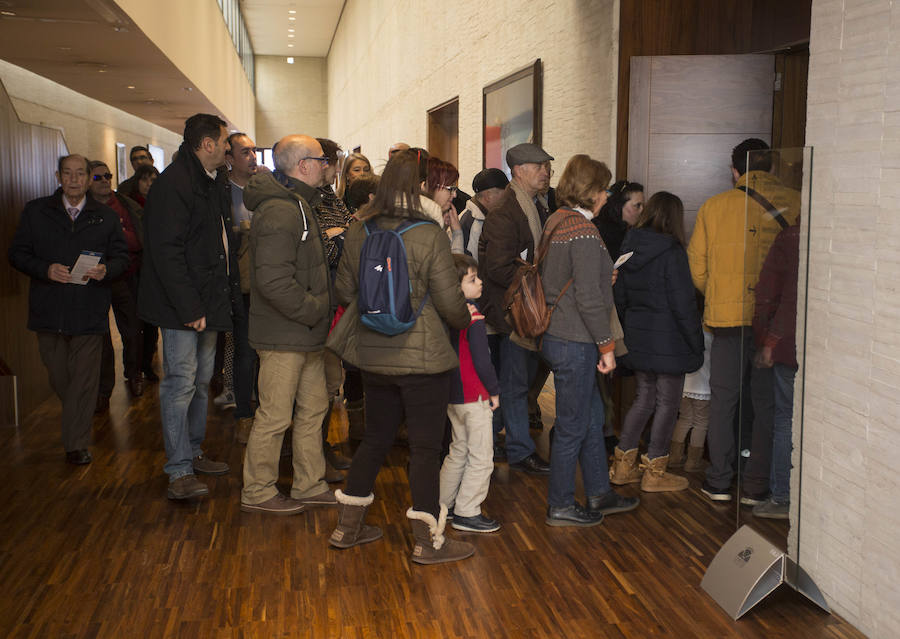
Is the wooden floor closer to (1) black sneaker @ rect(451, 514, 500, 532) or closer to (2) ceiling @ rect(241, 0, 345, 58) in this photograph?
(1) black sneaker @ rect(451, 514, 500, 532)

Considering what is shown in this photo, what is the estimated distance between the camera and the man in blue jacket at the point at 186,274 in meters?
3.78

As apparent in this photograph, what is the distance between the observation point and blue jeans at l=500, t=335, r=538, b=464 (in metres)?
4.44

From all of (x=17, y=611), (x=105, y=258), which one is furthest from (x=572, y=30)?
(x=17, y=611)

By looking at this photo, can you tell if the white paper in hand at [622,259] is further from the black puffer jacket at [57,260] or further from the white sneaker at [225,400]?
the white sneaker at [225,400]

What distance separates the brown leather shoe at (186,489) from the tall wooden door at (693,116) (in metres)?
2.90

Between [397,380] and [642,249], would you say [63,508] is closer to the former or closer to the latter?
[397,380]

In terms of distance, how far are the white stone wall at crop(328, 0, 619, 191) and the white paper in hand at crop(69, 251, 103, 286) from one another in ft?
5.19

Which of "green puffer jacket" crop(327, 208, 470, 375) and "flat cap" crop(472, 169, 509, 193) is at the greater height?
"flat cap" crop(472, 169, 509, 193)

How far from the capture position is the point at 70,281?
178 inches

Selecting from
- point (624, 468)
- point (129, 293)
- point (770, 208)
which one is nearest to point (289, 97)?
point (129, 293)

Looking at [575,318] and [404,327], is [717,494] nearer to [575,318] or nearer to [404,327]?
[575,318]

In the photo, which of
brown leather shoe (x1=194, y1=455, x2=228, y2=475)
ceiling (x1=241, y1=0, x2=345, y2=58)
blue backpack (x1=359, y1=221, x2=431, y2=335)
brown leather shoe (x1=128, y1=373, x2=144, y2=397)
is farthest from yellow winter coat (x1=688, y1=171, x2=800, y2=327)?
ceiling (x1=241, y1=0, x2=345, y2=58)

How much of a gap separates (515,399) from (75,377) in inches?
91.7

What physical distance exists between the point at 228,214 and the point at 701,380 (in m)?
2.49
